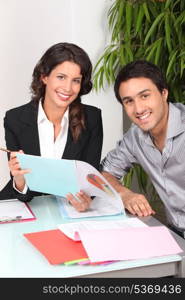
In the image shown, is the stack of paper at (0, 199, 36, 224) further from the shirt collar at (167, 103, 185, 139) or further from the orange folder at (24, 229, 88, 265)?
the shirt collar at (167, 103, 185, 139)

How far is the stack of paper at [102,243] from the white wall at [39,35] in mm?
1934

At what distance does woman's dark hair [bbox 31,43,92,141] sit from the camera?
2018mm

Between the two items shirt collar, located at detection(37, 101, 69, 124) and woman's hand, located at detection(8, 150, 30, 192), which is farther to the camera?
shirt collar, located at detection(37, 101, 69, 124)

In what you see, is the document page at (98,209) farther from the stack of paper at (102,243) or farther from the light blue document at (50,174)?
the stack of paper at (102,243)

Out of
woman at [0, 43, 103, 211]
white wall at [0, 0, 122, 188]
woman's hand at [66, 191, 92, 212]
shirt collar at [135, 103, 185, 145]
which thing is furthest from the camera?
white wall at [0, 0, 122, 188]

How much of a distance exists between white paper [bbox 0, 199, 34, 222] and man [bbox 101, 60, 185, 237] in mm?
370

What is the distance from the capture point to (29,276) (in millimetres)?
1065

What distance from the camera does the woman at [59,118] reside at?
79.4 inches

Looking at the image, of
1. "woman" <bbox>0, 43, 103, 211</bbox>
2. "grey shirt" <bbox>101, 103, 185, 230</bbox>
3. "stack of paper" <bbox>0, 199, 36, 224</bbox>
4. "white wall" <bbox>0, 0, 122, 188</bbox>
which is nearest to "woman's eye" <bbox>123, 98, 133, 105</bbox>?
"grey shirt" <bbox>101, 103, 185, 230</bbox>

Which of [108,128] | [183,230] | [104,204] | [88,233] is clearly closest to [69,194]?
[104,204]

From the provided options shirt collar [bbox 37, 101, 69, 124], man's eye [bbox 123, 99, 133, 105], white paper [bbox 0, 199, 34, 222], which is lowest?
white paper [bbox 0, 199, 34, 222]

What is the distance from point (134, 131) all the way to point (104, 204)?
42cm

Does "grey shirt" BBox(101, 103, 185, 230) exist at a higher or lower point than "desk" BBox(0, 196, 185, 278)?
higher

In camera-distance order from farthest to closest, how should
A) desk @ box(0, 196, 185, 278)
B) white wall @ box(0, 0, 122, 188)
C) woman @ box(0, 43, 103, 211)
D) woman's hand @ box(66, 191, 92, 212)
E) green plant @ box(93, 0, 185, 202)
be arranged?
white wall @ box(0, 0, 122, 188)
green plant @ box(93, 0, 185, 202)
woman @ box(0, 43, 103, 211)
woman's hand @ box(66, 191, 92, 212)
desk @ box(0, 196, 185, 278)
